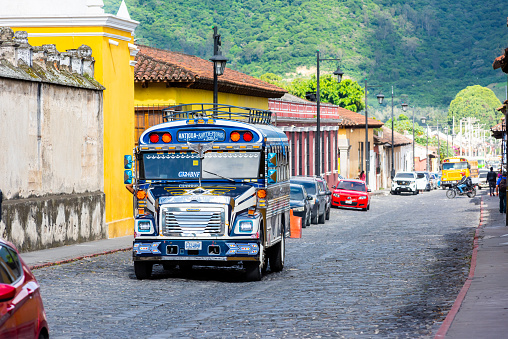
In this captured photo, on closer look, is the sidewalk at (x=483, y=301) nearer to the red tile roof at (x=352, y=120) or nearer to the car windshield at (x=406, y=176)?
the car windshield at (x=406, y=176)

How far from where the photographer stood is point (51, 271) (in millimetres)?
17719

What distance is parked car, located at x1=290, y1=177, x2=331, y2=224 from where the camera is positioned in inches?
1404

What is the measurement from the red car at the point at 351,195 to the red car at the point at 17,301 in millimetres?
39388

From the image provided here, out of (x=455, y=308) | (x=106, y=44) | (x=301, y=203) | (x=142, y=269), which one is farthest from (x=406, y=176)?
(x=455, y=308)

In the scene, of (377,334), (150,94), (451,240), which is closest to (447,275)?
(377,334)

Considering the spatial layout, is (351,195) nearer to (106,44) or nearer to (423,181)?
(106,44)

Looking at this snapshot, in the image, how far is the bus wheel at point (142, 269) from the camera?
16156mm

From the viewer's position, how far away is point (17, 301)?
691cm

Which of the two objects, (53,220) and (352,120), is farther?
(352,120)

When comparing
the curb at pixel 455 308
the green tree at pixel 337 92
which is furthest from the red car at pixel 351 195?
the green tree at pixel 337 92

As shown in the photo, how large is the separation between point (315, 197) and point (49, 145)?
580 inches

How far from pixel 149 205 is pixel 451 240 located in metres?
13.7

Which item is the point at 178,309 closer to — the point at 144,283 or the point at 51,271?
the point at 144,283

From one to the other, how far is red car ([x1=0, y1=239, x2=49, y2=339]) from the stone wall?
1300 cm
